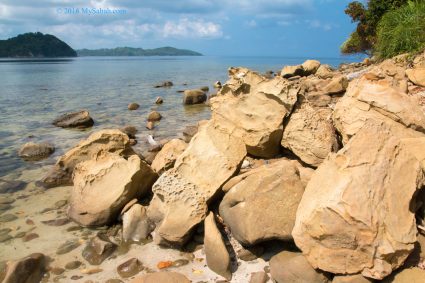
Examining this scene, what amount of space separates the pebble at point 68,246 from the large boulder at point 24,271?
0.42m

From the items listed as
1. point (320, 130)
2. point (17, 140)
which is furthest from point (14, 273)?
point (17, 140)

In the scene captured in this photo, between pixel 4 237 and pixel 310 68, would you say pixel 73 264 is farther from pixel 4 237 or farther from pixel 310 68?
pixel 310 68

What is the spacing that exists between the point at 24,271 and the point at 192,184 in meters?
2.70

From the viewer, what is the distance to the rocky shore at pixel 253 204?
13.8 ft

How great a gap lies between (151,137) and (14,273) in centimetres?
812

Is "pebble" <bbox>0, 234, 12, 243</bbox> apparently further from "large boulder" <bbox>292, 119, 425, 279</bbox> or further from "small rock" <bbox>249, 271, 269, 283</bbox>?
"large boulder" <bbox>292, 119, 425, 279</bbox>

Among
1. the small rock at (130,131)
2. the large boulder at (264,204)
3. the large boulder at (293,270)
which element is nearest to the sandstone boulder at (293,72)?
the small rock at (130,131)

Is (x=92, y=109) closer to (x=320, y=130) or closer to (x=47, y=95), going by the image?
(x=47, y=95)

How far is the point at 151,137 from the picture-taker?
509 inches

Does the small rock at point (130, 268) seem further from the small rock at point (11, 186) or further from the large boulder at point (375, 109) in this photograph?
the small rock at point (11, 186)

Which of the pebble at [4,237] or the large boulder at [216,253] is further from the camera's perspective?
the pebble at [4,237]

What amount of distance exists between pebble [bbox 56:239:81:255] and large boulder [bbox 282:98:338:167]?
4121mm

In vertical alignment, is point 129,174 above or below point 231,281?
above

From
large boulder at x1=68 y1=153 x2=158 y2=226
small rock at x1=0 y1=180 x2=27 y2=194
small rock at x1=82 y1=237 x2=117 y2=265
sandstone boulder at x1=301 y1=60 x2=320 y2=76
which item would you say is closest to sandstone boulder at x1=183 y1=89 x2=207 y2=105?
sandstone boulder at x1=301 y1=60 x2=320 y2=76
